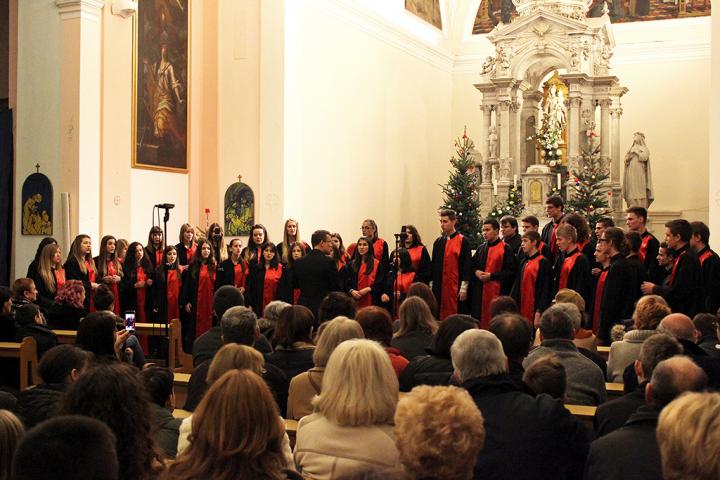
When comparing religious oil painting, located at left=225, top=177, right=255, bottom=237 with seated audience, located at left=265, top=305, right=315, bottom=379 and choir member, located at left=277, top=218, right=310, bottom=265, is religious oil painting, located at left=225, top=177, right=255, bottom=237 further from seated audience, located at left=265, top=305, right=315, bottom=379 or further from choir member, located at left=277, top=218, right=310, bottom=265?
seated audience, located at left=265, top=305, right=315, bottom=379

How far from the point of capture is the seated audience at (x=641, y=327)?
645 cm

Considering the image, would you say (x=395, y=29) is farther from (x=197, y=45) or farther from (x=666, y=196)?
(x=666, y=196)

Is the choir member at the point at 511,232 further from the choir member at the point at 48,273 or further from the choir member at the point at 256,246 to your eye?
the choir member at the point at 48,273

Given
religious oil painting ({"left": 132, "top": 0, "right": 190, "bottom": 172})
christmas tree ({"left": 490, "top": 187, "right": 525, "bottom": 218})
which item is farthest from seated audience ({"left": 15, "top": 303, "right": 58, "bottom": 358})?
christmas tree ({"left": 490, "top": 187, "right": 525, "bottom": 218})

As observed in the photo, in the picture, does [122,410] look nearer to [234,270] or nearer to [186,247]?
[234,270]

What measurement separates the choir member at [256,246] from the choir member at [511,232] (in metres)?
2.96

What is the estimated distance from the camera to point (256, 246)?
40.5 feet

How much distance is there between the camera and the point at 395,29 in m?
21.5

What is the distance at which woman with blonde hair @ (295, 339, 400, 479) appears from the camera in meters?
3.87

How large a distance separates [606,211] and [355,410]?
15990 mm

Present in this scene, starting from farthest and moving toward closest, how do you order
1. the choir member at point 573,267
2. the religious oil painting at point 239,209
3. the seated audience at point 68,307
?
1. the religious oil painting at point 239,209
2. the choir member at point 573,267
3. the seated audience at point 68,307

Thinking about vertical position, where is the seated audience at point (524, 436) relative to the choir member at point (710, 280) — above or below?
below

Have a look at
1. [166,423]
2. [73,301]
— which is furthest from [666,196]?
[166,423]

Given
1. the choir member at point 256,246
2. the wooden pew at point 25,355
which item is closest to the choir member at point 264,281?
the choir member at point 256,246
